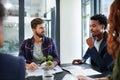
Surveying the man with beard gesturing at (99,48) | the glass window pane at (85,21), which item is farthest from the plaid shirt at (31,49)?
the glass window pane at (85,21)

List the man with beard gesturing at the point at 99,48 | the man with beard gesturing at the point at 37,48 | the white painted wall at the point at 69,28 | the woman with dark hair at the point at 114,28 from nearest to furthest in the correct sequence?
the woman with dark hair at the point at 114,28
the man with beard gesturing at the point at 99,48
the man with beard gesturing at the point at 37,48
the white painted wall at the point at 69,28

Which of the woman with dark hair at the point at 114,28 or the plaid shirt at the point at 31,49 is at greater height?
the woman with dark hair at the point at 114,28

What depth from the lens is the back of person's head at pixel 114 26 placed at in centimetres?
140

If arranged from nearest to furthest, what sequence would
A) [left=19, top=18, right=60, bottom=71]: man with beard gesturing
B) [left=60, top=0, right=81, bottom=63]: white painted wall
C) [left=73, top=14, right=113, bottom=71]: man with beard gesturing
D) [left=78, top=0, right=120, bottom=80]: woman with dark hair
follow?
[left=78, top=0, right=120, bottom=80]: woman with dark hair → [left=73, top=14, right=113, bottom=71]: man with beard gesturing → [left=19, top=18, right=60, bottom=71]: man with beard gesturing → [left=60, top=0, right=81, bottom=63]: white painted wall

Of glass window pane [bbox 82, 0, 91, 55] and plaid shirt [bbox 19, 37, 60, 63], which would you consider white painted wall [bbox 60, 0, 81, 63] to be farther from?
plaid shirt [bbox 19, 37, 60, 63]

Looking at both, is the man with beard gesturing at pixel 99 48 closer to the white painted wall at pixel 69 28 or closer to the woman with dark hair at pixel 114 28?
the woman with dark hair at pixel 114 28

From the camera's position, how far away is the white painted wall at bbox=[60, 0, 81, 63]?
4.11 m

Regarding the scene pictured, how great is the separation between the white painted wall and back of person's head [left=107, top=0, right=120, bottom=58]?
2567 mm

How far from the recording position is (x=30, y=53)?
2.45 metres

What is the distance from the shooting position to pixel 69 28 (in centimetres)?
415

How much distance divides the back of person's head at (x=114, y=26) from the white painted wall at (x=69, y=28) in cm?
257

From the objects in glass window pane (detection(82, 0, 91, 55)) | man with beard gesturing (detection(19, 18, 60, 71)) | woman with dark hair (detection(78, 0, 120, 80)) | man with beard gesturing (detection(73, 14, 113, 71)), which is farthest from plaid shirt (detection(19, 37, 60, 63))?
glass window pane (detection(82, 0, 91, 55))

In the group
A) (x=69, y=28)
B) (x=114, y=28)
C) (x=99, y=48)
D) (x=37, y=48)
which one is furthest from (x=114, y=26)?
(x=69, y=28)

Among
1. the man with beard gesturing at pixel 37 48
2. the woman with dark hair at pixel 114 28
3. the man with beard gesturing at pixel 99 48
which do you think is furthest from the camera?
the man with beard gesturing at pixel 37 48
